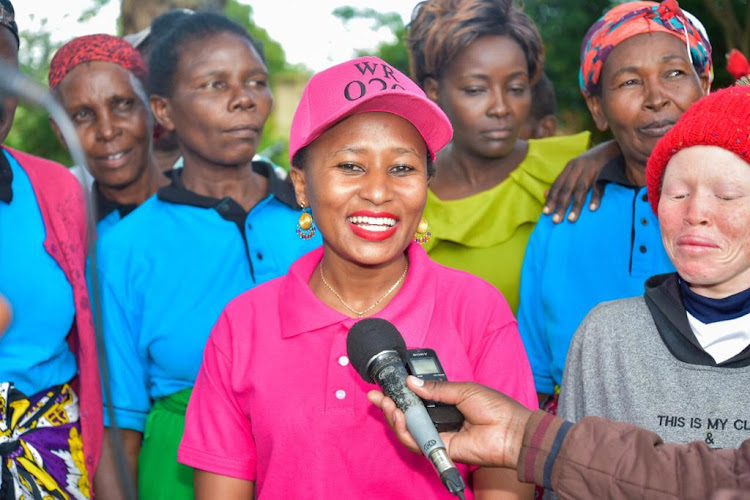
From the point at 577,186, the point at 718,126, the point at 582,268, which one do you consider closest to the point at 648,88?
the point at 577,186

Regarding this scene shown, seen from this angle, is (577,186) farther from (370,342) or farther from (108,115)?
(108,115)

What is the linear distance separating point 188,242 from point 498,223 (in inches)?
56.2

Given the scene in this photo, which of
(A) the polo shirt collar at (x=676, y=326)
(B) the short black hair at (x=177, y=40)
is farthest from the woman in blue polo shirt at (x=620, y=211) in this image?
(B) the short black hair at (x=177, y=40)

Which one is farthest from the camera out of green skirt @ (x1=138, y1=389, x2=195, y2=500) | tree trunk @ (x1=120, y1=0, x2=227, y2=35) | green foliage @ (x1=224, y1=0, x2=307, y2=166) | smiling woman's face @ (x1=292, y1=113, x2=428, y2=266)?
green foliage @ (x1=224, y1=0, x2=307, y2=166)

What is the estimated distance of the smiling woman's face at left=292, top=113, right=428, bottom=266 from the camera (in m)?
2.88

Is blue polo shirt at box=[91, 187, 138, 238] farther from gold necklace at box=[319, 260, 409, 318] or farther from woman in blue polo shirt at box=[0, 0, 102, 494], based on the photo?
gold necklace at box=[319, 260, 409, 318]

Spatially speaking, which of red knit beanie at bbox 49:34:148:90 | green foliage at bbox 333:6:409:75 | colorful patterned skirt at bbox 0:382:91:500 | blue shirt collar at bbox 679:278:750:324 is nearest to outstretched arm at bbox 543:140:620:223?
blue shirt collar at bbox 679:278:750:324

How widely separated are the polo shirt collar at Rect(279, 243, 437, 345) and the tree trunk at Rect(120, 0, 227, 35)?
202 inches

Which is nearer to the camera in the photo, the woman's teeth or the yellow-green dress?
the woman's teeth

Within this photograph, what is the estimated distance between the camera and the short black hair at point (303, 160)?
3.03 meters

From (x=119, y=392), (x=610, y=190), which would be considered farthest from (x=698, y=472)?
(x=119, y=392)

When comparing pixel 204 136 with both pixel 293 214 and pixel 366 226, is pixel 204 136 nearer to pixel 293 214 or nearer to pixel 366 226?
pixel 293 214

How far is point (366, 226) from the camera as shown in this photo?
2916 millimetres

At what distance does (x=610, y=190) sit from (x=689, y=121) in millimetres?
1073
